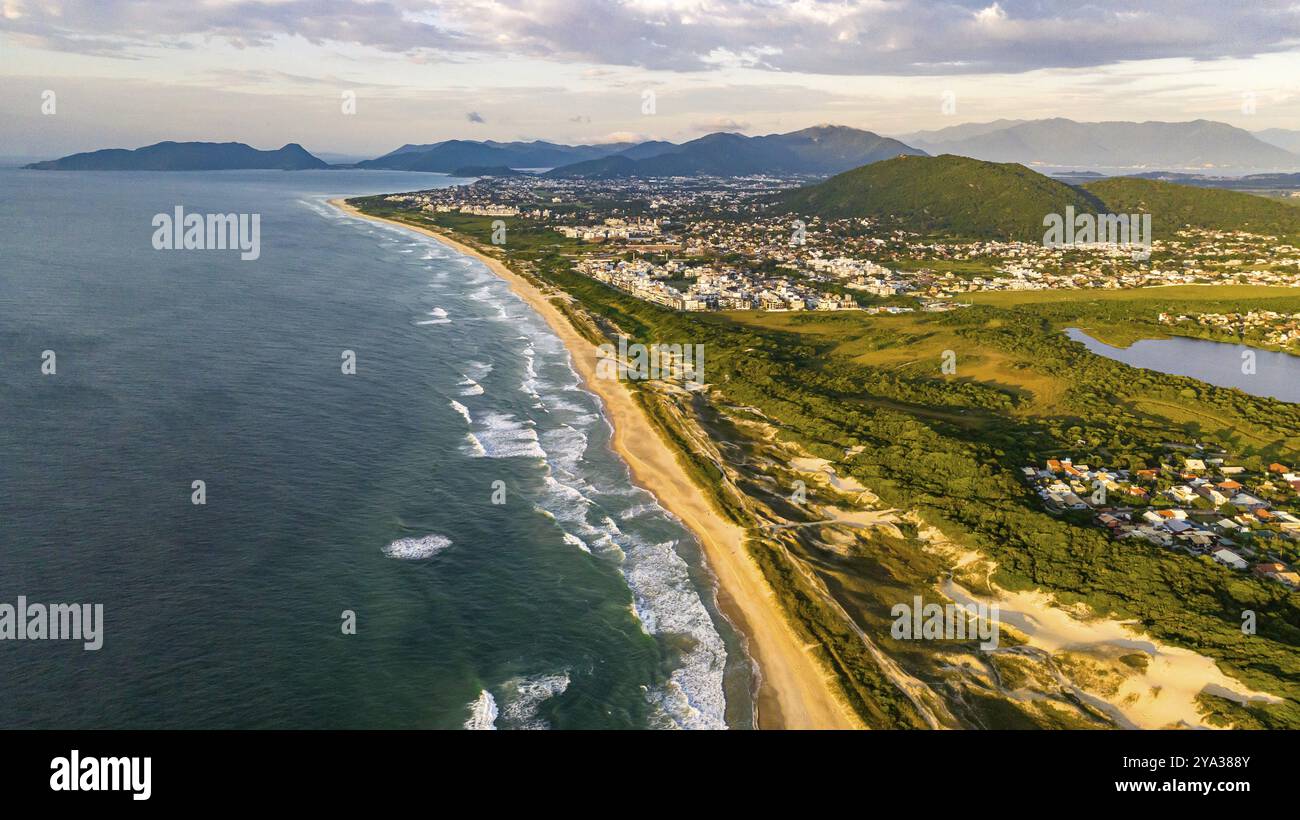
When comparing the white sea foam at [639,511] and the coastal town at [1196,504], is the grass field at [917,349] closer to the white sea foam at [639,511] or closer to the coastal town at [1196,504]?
the coastal town at [1196,504]

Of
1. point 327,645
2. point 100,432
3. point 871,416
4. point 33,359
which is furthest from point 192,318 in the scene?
point 871,416

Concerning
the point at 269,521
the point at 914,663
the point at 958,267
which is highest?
the point at 958,267
